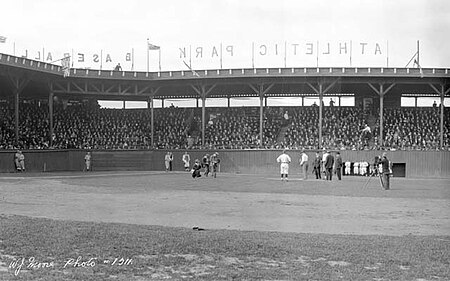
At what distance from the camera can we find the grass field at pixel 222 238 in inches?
355

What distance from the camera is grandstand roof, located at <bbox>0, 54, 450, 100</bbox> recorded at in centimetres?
3991

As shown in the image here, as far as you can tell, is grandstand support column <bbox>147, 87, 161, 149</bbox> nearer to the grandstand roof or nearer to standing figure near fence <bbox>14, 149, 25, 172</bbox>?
the grandstand roof

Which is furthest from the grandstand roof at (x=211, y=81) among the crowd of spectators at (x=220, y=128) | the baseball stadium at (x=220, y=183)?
the crowd of spectators at (x=220, y=128)

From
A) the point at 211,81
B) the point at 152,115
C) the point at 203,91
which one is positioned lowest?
the point at 152,115

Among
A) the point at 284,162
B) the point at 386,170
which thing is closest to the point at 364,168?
the point at 284,162

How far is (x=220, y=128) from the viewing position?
45.6 m

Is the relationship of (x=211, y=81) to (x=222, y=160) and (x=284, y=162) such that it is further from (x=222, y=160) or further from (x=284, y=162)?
(x=284, y=162)

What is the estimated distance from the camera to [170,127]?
46656 millimetres

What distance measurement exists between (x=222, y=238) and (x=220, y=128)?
34410 mm

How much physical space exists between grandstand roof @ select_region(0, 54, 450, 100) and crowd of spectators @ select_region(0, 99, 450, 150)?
167 centimetres

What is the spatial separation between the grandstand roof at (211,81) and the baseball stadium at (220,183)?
0.36 ft

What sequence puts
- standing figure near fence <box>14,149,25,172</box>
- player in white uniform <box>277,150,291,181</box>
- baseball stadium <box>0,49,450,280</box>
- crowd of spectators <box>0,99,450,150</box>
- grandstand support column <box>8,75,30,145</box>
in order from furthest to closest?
1. crowd of spectators <box>0,99,450,150</box>
2. grandstand support column <box>8,75,30,145</box>
3. standing figure near fence <box>14,149,25,172</box>
4. player in white uniform <box>277,150,291,181</box>
5. baseball stadium <box>0,49,450,280</box>

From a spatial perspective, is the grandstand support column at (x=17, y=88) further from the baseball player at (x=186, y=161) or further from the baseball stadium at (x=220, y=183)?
the baseball player at (x=186, y=161)


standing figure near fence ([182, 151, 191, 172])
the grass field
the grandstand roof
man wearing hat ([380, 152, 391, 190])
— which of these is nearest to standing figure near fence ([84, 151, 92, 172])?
the grandstand roof
